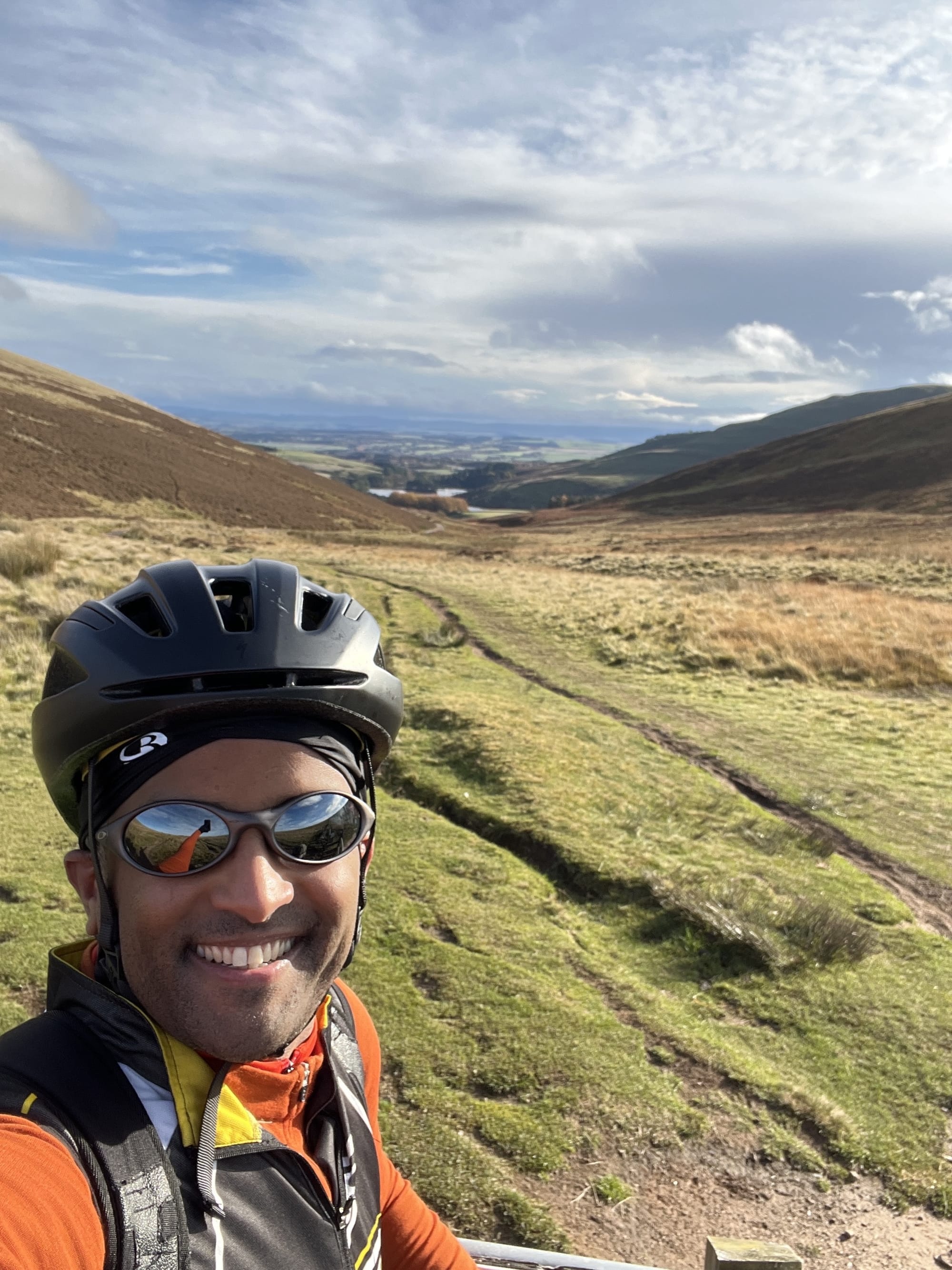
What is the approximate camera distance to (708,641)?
2152 centimetres

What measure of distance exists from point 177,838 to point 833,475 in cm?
10447

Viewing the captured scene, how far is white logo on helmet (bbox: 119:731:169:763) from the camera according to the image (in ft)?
7.06

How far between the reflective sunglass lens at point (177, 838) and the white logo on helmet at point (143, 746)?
0.66 ft

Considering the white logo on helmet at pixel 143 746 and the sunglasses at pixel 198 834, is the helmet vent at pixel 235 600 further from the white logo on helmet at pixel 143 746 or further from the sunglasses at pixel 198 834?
the sunglasses at pixel 198 834

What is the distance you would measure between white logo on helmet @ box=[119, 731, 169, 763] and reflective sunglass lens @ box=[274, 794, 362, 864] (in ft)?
1.35

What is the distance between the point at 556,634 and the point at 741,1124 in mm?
18177

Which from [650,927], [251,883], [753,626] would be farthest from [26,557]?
[251,883]

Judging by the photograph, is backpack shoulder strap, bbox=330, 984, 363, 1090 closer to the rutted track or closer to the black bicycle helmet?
the black bicycle helmet

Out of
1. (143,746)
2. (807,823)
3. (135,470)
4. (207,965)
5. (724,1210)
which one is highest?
(135,470)

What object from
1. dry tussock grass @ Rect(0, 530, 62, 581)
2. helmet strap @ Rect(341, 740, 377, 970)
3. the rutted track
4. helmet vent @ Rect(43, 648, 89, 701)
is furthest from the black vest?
dry tussock grass @ Rect(0, 530, 62, 581)

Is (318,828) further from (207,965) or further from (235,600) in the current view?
(235,600)

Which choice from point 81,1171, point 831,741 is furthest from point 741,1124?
point 831,741

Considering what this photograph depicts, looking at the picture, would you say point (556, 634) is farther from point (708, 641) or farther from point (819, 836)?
point (819, 836)

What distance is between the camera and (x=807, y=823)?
35.4 ft
